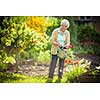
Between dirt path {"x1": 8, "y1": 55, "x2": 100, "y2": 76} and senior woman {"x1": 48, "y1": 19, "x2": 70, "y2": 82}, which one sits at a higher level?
senior woman {"x1": 48, "y1": 19, "x2": 70, "y2": 82}

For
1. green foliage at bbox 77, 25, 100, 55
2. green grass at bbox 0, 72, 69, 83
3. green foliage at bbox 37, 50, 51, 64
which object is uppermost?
green foliage at bbox 77, 25, 100, 55

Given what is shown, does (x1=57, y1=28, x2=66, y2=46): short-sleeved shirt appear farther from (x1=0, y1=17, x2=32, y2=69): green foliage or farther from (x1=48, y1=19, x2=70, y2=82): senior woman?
(x1=0, y1=17, x2=32, y2=69): green foliage

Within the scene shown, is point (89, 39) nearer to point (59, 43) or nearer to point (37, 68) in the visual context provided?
point (59, 43)

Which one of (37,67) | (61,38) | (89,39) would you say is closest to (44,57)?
(37,67)

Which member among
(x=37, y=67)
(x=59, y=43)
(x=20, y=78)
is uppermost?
(x=59, y=43)

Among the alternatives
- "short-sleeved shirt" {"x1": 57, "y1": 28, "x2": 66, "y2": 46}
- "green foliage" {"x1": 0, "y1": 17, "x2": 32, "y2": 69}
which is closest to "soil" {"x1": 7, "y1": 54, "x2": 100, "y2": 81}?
"green foliage" {"x1": 0, "y1": 17, "x2": 32, "y2": 69}

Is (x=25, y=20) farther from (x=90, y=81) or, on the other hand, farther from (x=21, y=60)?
(x=90, y=81)

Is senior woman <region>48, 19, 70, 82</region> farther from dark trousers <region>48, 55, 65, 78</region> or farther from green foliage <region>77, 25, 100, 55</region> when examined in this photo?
green foliage <region>77, 25, 100, 55</region>

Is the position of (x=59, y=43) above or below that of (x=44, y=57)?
above

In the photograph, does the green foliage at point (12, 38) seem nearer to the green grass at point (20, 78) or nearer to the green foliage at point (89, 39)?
the green grass at point (20, 78)

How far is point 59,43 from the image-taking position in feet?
11.5

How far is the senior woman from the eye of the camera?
11.5 ft

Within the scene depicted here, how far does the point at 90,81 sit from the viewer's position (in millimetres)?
3496

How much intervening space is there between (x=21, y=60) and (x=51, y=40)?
35 cm
